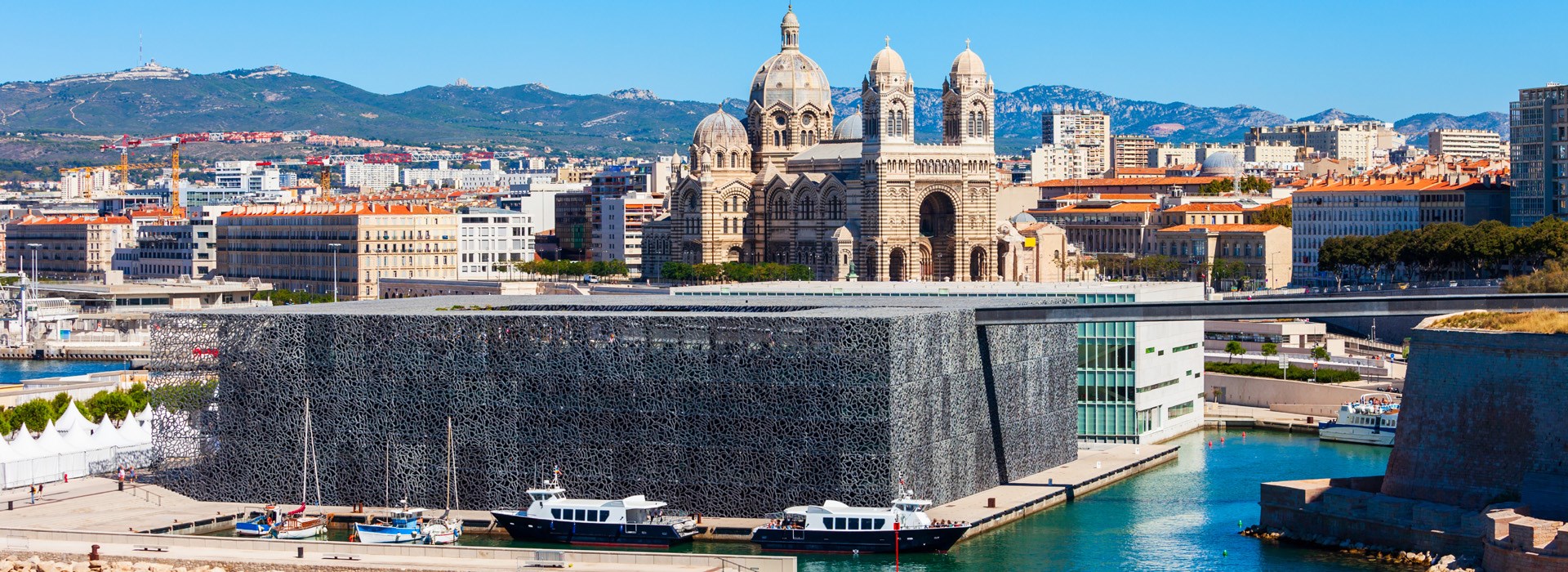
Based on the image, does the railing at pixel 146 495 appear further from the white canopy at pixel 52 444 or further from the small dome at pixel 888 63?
the small dome at pixel 888 63

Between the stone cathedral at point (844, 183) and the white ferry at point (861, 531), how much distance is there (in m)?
57.4

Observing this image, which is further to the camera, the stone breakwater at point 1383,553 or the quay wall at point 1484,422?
the quay wall at point 1484,422

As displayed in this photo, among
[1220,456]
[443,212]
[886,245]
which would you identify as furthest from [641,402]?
[443,212]

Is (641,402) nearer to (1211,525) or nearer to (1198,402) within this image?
(1211,525)

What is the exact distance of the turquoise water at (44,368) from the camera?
91750 millimetres

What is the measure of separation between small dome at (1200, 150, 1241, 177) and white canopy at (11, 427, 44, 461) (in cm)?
11771

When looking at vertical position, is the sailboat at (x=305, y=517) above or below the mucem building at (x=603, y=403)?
below

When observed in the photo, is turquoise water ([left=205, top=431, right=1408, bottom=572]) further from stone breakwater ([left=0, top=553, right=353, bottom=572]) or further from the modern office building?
stone breakwater ([left=0, top=553, right=353, bottom=572])

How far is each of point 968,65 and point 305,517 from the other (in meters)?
64.8

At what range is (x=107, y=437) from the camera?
56531 millimetres

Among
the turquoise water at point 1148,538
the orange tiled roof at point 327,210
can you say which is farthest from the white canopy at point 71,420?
the orange tiled roof at point 327,210

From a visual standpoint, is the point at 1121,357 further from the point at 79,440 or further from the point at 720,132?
the point at 720,132

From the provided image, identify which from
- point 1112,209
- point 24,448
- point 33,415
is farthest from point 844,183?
point 24,448

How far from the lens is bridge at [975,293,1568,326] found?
1923 inches
